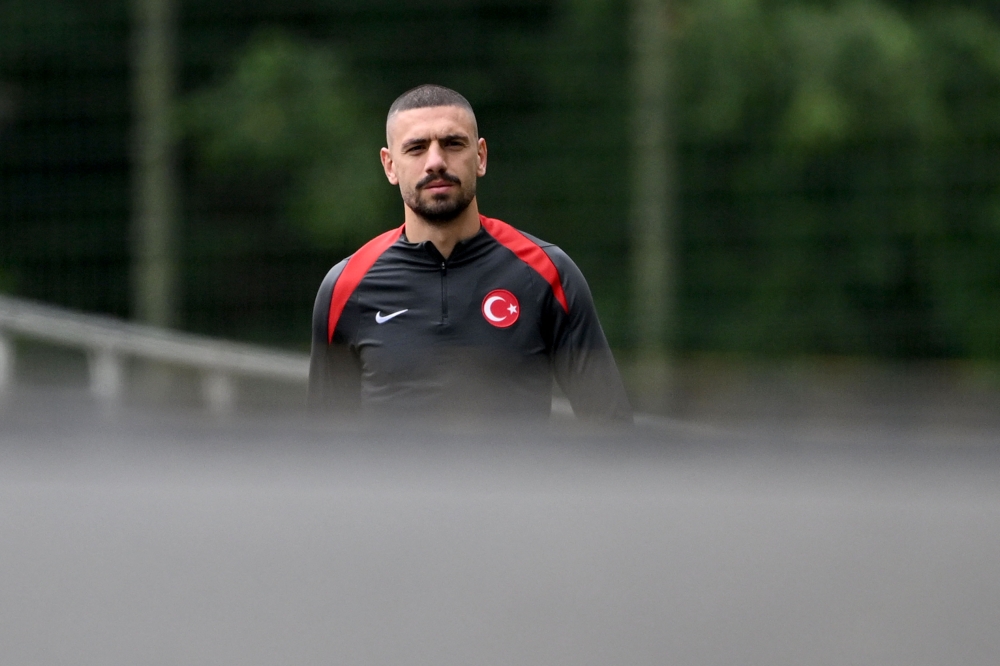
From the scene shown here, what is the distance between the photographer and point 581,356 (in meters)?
2.55

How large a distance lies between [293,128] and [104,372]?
4465mm

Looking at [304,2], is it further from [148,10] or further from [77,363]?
[77,363]

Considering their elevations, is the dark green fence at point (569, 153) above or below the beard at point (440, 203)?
above

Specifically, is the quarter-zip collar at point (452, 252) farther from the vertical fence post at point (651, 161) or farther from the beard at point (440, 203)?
the vertical fence post at point (651, 161)

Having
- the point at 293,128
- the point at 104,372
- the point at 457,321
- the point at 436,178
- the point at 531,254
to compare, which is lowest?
the point at 104,372

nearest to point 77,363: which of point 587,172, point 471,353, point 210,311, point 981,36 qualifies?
point 210,311

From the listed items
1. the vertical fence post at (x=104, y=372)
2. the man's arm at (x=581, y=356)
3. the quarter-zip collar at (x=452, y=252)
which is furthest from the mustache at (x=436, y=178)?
the vertical fence post at (x=104, y=372)

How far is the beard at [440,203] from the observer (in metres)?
2.44

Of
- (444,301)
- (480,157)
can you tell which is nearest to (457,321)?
(444,301)

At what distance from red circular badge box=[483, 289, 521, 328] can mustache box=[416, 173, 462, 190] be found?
22 centimetres

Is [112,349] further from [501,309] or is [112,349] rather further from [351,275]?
[501,309]

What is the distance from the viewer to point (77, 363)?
24.2ft

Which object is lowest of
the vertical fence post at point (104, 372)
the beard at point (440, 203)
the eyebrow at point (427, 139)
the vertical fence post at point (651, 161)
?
the vertical fence post at point (104, 372)

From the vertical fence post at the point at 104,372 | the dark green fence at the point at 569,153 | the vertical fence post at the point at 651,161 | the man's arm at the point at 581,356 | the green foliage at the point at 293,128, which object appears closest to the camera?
the man's arm at the point at 581,356
